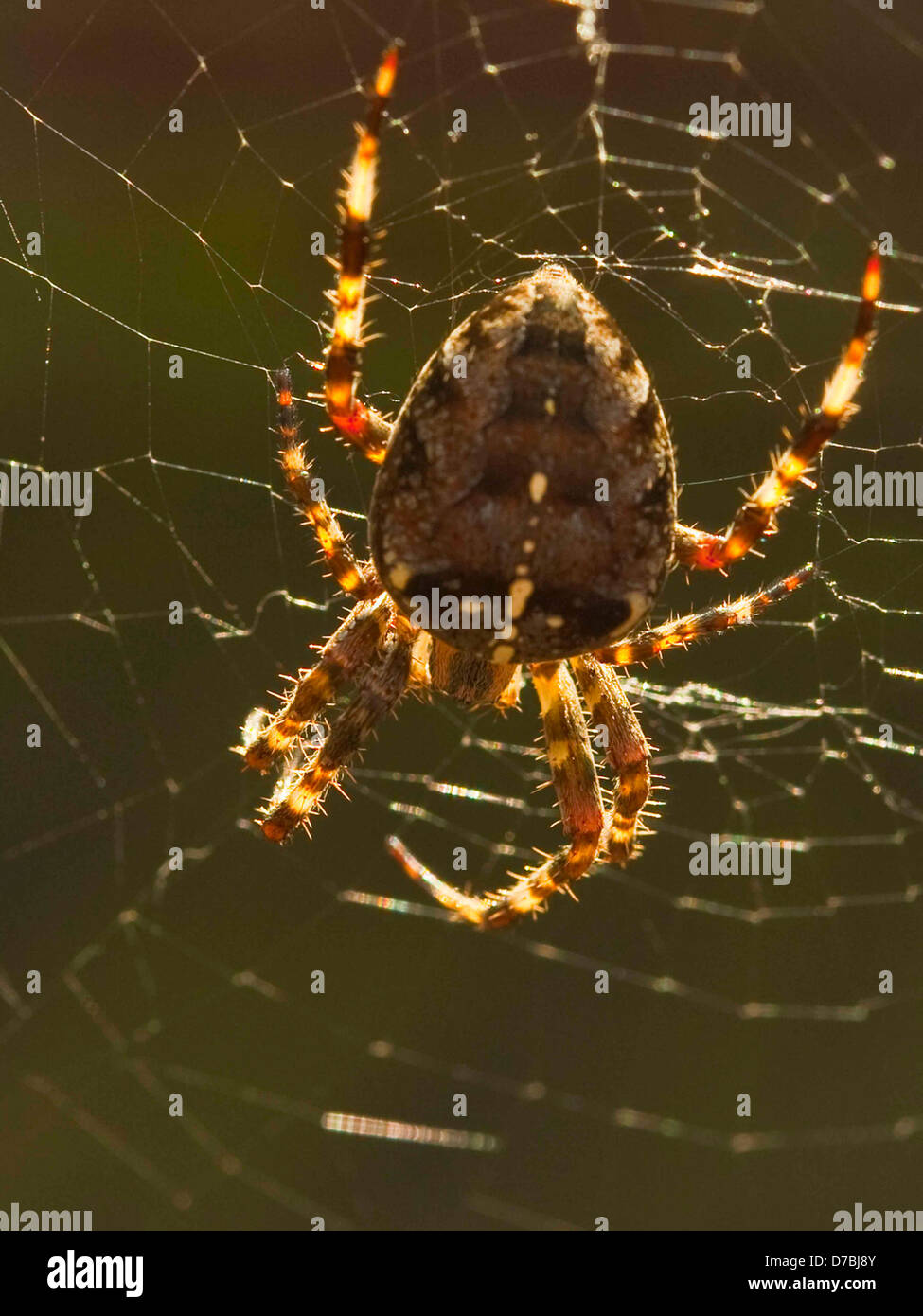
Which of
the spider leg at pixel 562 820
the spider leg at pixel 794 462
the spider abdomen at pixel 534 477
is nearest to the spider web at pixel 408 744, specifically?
the spider leg at pixel 562 820

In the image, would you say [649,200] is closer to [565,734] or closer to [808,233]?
[808,233]

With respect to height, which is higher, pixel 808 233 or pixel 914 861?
pixel 808 233

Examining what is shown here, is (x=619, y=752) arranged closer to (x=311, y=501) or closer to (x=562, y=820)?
(x=562, y=820)

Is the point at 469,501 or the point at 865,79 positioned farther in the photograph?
the point at 865,79

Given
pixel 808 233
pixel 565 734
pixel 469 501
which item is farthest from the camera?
pixel 808 233

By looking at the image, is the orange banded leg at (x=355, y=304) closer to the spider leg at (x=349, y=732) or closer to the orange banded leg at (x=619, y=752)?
the spider leg at (x=349, y=732)
